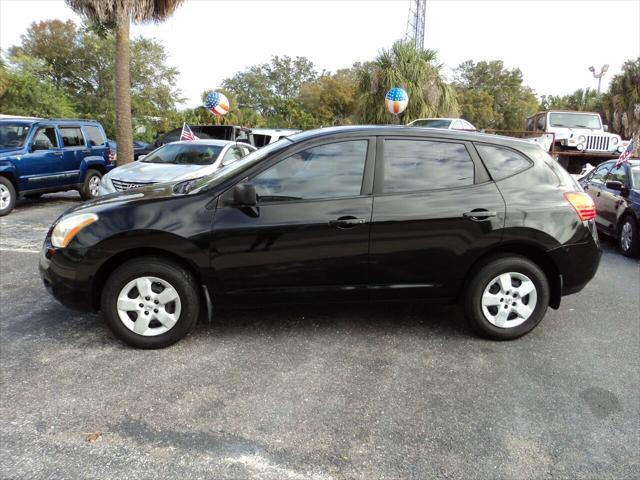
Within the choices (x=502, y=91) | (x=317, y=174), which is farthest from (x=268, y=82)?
(x=317, y=174)

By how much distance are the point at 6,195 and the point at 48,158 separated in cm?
117

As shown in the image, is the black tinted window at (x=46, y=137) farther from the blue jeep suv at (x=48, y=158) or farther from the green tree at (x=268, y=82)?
the green tree at (x=268, y=82)

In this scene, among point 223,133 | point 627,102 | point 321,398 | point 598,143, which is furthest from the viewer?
point 627,102

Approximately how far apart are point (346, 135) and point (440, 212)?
936mm

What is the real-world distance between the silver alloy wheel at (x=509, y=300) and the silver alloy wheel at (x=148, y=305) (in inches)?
95.0

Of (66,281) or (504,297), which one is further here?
(504,297)

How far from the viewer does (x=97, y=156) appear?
11.3 meters

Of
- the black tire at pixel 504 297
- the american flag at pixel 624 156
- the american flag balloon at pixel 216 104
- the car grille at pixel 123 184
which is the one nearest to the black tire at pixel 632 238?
the american flag at pixel 624 156

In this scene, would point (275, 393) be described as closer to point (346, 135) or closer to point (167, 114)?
point (346, 135)

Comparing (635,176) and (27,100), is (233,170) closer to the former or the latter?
(635,176)

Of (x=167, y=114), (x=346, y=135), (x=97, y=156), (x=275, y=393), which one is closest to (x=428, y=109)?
(x=97, y=156)

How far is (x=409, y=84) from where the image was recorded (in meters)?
20.5

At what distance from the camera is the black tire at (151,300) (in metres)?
3.60

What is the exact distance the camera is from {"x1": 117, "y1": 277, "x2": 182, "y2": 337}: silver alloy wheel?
363 cm
